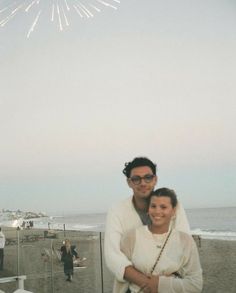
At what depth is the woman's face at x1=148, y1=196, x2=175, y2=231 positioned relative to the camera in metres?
1.67

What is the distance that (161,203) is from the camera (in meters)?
1.67

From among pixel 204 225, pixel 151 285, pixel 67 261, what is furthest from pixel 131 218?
pixel 204 225

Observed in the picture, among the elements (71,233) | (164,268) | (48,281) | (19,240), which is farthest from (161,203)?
(71,233)

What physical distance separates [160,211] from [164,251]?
16 centimetres

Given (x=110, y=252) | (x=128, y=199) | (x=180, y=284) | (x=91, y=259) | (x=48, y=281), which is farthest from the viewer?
(x=91, y=259)

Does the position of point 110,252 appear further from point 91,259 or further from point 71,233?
point 71,233

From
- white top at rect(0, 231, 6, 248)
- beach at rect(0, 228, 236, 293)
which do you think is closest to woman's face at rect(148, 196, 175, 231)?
beach at rect(0, 228, 236, 293)

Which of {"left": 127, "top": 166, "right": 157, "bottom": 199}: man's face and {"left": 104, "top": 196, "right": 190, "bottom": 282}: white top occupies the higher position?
{"left": 127, "top": 166, "right": 157, "bottom": 199}: man's face

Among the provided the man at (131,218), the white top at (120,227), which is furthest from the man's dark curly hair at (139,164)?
the white top at (120,227)

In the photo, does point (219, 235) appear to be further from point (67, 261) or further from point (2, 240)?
point (67, 261)

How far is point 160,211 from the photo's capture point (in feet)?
5.46

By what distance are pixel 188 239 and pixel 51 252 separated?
10.7 feet

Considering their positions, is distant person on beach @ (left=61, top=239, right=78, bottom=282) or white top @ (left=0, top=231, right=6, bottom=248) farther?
white top @ (left=0, top=231, right=6, bottom=248)

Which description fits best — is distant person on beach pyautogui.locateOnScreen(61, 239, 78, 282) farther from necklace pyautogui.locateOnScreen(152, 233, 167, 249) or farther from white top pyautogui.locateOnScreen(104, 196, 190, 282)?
necklace pyautogui.locateOnScreen(152, 233, 167, 249)
